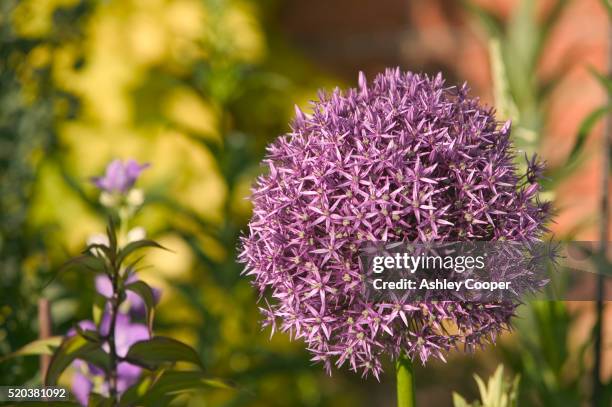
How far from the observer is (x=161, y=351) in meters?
0.67

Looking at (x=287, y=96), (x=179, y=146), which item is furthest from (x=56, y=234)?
(x=287, y=96)

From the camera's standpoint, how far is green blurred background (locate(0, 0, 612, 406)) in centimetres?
127

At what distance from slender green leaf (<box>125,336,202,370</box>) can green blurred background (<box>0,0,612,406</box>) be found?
347mm

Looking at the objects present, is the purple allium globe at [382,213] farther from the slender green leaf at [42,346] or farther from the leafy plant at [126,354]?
the slender green leaf at [42,346]

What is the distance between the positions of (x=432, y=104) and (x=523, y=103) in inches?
32.1

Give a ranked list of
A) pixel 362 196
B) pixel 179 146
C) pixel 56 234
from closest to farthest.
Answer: pixel 362 196
pixel 56 234
pixel 179 146

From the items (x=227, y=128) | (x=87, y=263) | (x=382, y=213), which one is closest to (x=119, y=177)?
(x=87, y=263)

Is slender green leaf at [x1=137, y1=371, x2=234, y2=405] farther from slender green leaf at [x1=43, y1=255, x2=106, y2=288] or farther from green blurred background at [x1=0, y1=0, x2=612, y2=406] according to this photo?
green blurred background at [x1=0, y1=0, x2=612, y2=406]

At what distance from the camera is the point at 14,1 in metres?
1.31

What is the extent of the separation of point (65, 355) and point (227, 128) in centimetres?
99

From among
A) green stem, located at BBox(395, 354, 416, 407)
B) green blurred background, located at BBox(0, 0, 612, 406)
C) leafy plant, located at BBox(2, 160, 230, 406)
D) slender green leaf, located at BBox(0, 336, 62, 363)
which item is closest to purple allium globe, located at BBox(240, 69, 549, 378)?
green stem, located at BBox(395, 354, 416, 407)

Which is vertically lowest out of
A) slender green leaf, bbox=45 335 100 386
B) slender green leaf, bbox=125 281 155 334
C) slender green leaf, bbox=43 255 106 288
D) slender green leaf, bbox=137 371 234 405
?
slender green leaf, bbox=137 371 234 405

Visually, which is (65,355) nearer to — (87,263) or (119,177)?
(87,263)

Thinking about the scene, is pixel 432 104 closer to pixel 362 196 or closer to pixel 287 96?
pixel 362 196
